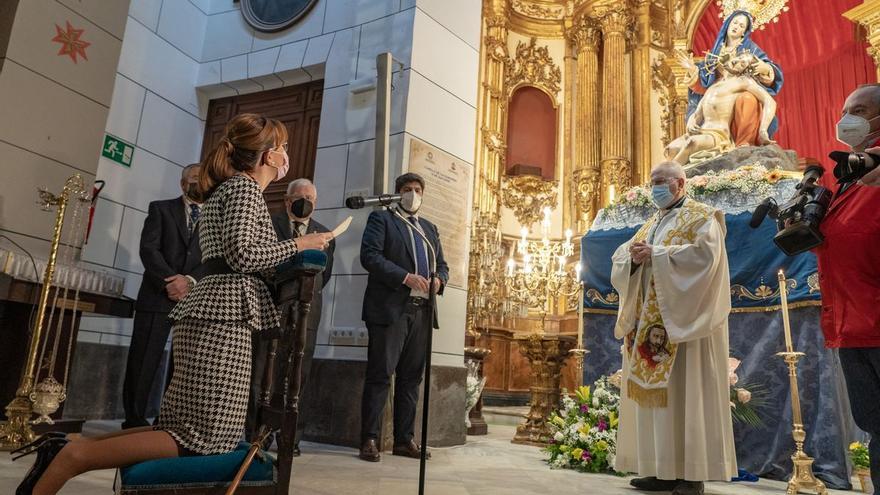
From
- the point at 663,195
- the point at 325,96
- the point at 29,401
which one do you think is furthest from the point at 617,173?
the point at 29,401

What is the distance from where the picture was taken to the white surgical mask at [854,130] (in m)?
2.34

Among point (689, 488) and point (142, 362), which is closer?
point (689, 488)

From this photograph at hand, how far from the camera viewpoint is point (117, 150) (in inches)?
178

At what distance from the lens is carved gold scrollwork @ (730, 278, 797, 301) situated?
12.6 ft

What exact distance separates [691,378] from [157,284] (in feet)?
9.25

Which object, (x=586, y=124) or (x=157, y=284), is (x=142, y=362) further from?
(x=586, y=124)

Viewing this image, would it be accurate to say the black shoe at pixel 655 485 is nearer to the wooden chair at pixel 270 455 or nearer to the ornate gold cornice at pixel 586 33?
the wooden chair at pixel 270 455

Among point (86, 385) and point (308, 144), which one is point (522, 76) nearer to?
point (308, 144)

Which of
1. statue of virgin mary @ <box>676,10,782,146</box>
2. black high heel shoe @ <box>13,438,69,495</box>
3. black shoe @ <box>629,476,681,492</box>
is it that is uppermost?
statue of virgin mary @ <box>676,10,782,146</box>

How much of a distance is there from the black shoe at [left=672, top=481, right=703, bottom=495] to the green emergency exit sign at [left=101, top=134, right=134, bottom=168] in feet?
14.2

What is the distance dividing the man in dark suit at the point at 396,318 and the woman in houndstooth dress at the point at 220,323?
160cm

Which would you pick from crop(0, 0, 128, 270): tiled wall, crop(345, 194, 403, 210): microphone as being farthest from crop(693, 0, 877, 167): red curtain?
crop(0, 0, 128, 270): tiled wall

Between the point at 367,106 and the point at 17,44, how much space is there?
2.23 m

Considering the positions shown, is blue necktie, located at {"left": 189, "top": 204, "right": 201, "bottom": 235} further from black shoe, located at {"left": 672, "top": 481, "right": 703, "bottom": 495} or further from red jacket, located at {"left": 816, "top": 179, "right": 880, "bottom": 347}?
red jacket, located at {"left": 816, "top": 179, "right": 880, "bottom": 347}
